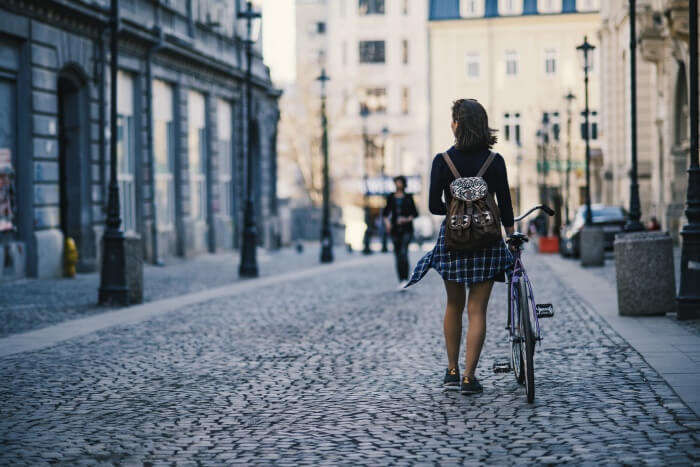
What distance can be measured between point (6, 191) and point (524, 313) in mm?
16082

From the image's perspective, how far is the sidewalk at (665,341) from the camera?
8211mm

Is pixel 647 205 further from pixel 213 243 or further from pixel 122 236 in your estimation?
pixel 122 236

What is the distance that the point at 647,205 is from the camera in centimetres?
4112

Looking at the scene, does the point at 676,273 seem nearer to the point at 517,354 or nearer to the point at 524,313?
the point at 517,354

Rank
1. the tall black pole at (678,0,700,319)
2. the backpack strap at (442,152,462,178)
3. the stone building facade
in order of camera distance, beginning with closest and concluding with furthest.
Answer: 1. the backpack strap at (442,152,462,178)
2. the tall black pole at (678,0,700,319)
3. the stone building facade

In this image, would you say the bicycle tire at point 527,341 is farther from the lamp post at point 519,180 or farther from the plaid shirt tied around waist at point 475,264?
the lamp post at point 519,180

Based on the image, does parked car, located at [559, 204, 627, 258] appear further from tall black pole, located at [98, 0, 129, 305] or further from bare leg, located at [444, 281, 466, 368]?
bare leg, located at [444, 281, 466, 368]

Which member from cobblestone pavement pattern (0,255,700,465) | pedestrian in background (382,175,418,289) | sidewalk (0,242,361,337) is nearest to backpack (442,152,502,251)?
cobblestone pavement pattern (0,255,700,465)

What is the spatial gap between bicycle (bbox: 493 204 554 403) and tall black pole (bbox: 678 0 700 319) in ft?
14.9

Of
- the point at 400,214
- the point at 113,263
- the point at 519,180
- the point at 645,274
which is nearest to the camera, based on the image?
the point at 645,274


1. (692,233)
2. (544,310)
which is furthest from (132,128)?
(544,310)

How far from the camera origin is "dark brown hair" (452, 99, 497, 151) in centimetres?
780

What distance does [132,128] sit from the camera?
96.3 ft

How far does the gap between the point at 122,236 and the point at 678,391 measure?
10.4 metres
